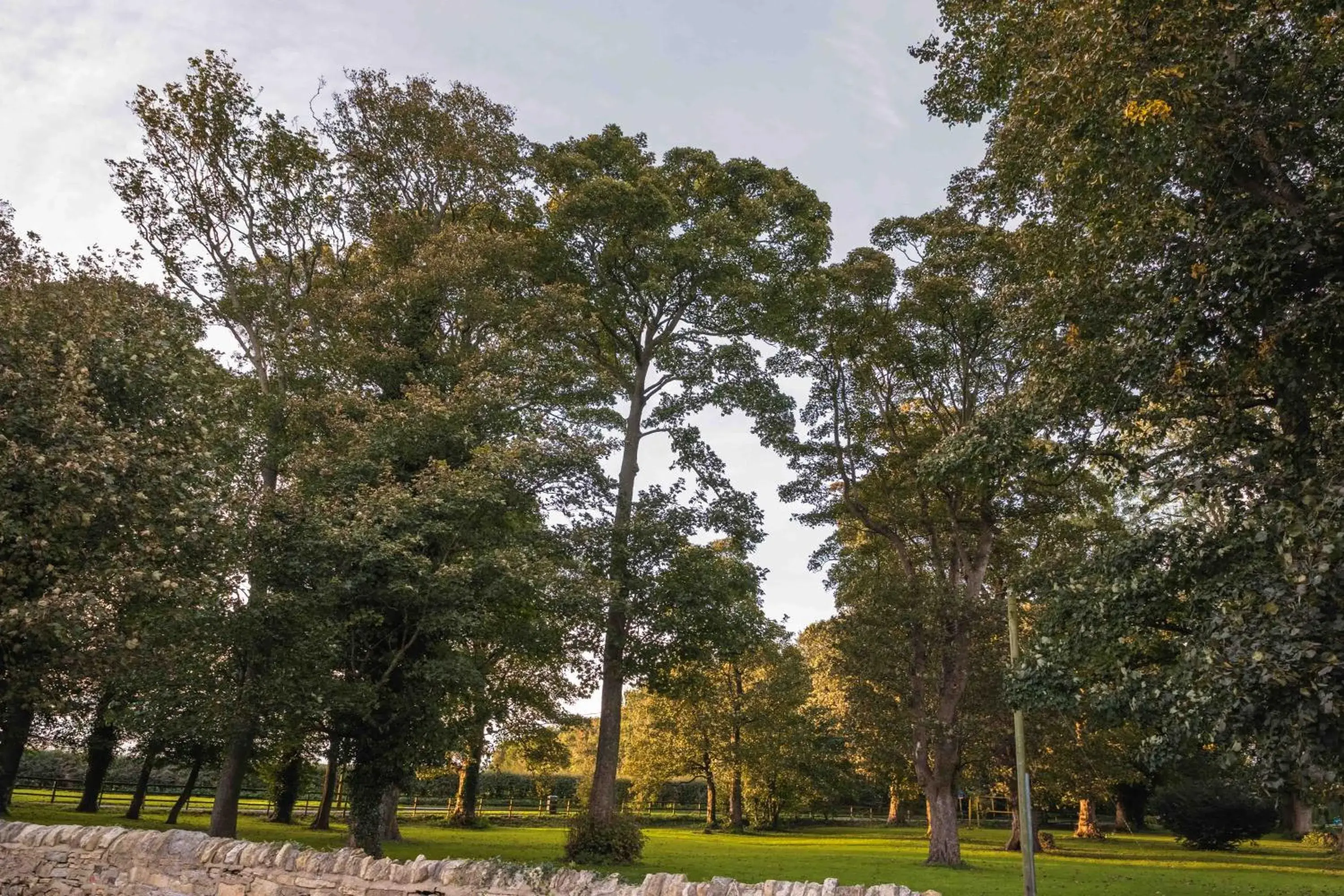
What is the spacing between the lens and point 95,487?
12062 mm

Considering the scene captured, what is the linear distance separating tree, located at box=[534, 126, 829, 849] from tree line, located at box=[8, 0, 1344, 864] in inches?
5.3

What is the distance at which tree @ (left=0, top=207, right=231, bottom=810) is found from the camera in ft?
38.4

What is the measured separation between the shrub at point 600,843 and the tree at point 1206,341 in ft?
42.7

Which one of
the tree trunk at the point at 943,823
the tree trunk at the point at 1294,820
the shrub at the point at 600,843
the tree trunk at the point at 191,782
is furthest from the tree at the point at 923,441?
the tree trunk at the point at 1294,820

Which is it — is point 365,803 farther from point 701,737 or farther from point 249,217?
point 701,737

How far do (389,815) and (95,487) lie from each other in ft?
54.2

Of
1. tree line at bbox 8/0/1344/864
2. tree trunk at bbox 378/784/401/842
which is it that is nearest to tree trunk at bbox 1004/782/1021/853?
tree line at bbox 8/0/1344/864

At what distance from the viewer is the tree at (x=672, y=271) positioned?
80.6ft

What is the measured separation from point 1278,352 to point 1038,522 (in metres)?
18.4

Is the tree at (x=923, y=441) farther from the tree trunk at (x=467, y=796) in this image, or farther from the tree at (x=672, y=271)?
the tree trunk at (x=467, y=796)

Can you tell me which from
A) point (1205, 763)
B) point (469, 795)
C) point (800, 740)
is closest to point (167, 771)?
point (469, 795)

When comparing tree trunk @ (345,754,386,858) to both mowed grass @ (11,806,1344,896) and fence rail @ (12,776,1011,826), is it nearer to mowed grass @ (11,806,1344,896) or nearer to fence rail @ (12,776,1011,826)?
mowed grass @ (11,806,1344,896)

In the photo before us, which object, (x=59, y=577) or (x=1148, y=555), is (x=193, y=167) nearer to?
(x=59, y=577)

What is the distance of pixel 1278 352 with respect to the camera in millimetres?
10328
